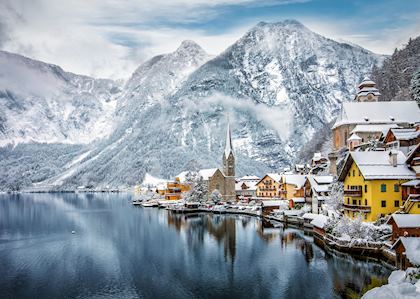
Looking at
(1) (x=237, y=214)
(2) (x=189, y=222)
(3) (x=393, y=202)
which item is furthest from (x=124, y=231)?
(3) (x=393, y=202)

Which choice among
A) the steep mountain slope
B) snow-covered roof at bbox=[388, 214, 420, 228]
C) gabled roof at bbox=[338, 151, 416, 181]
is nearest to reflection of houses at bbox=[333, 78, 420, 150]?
the steep mountain slope

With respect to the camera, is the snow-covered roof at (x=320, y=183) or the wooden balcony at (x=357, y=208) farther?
the snow-covered roof at (x=320, y=183)

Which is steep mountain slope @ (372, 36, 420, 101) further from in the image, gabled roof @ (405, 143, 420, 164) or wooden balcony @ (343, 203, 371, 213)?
wooden balcony @ (343, 203, 371, 213)

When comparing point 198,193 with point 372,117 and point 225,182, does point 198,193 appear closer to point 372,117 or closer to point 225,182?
point 225,182

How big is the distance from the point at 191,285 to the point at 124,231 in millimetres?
39445

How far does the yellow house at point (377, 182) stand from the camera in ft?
162

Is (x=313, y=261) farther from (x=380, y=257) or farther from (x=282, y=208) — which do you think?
(x=282, y=208)

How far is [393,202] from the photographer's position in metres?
49.5

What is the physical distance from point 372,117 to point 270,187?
3919 cm

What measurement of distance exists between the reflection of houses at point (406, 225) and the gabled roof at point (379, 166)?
391 inches

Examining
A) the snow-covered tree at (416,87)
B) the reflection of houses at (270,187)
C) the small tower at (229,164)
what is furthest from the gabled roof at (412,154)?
the small tower at (229,164)

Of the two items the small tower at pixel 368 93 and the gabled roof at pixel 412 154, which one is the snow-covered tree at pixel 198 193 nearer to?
the small tower at pixel 368 93

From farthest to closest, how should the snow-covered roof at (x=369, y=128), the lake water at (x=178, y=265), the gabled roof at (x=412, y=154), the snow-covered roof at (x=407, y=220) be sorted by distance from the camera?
1. the snow-covered roof at (x=369, y=128)
2. the gabled roof at (x=412, y=154)
3. the snow-covered roof at (x=407, y=220)
4. the lake water at (x=178, y=265)

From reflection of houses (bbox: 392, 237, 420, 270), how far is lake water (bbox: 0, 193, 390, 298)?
2.52 m
